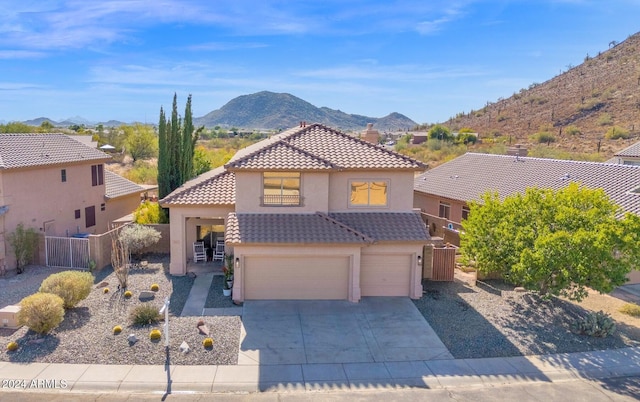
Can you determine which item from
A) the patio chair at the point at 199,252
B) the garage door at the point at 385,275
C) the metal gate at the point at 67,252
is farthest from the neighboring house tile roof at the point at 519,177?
the metal gate at the point at 67,252

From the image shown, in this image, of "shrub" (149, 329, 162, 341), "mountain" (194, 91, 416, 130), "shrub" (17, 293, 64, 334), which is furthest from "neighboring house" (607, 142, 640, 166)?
"mountain" (194, 91, 416, 130)

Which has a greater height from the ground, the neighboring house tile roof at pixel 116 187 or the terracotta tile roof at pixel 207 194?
the terracotta tile roof at pixel 207 194

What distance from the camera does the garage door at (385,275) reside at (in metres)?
19.1

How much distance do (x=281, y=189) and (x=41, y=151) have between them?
14.7 m

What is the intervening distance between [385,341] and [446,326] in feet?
8.70

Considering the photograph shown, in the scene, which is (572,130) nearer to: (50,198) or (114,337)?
(50,198)

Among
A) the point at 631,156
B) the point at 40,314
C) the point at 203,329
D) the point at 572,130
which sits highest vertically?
the point at 572,130

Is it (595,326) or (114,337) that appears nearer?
(114,337)

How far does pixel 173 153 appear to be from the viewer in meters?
28.0

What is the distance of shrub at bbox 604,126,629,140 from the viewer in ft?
182

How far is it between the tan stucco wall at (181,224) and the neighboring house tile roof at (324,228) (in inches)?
73.0

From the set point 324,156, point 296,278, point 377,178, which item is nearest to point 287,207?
point 324,156

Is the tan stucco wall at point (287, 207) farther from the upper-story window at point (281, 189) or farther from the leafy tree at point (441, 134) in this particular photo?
the leafy tree at point (441, 134)

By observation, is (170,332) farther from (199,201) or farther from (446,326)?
(446,326)
